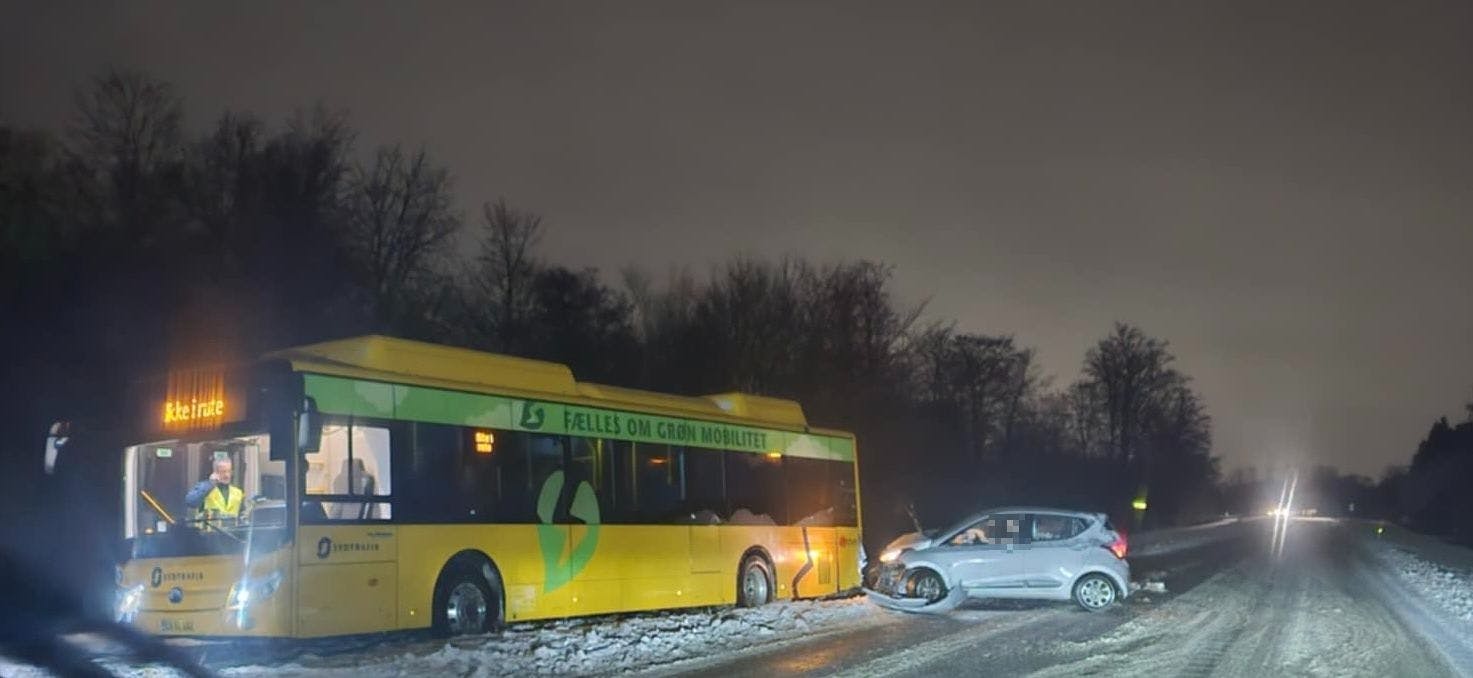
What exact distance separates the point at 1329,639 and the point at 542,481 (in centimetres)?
974

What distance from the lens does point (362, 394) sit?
14.1m

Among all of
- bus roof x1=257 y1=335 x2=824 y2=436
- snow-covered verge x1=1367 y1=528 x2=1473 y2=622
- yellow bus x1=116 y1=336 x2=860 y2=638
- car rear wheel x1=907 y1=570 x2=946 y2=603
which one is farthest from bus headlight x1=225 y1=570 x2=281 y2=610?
snow-covered verge x1=1367 y1=528 x2=1473 y2=622

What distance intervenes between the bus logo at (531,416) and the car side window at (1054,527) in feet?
28.0

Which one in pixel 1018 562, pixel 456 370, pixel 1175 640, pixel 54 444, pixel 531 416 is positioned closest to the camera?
pixel 54 444

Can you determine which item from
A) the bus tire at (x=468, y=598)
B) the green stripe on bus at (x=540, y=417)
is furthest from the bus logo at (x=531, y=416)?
the bus tire at (x=468, y=598)

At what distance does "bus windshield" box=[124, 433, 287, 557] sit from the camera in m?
13.2

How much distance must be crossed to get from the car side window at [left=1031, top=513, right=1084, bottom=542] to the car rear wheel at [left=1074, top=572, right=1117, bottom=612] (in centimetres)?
73

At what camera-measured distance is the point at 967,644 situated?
15258 mm

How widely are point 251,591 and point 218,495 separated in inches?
43.6

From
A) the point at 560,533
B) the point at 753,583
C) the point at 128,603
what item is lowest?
the point at 753,583

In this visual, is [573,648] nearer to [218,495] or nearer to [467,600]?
[467,600]

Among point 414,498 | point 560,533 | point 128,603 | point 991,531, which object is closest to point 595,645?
point 560,533

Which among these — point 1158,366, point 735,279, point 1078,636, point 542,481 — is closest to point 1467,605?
point 1078,636

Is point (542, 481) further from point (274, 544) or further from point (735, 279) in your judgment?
point (735, 279)
